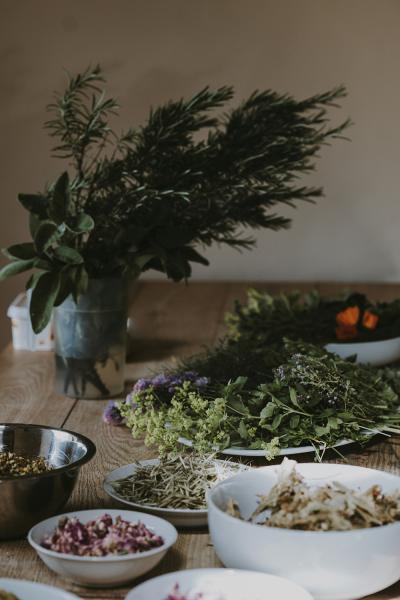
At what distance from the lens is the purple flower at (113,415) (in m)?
1.67

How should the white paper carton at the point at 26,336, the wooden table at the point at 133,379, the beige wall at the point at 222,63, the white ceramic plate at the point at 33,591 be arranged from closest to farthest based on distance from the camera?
the white ceramic plate at the point at 33,591, the wooden table at the point at 133,379, the white paper carton at the point at 26,336, the beige wall at the point at 222,63

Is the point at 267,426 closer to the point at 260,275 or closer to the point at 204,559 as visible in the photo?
the point at 204,559

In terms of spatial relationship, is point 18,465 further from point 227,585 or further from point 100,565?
point 227,585

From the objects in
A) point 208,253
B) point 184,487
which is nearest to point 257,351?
point 184,487

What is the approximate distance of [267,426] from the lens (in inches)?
57.1

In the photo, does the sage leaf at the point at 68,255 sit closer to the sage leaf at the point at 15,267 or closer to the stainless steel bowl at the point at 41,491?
the sage leaf at the point at 15,267

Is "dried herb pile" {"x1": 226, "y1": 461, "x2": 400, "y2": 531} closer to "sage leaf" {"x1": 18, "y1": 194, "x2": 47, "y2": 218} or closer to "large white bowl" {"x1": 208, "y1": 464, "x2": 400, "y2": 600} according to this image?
"large white bowl" {"x1": 208, "y1": 464, "x2": 400, "y2": 600}

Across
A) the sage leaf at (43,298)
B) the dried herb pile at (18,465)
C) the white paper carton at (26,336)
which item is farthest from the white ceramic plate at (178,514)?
the white paper carton at (26,336)

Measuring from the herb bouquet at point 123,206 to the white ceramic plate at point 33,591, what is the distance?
0.77 meters

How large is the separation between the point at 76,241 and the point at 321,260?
7.38 feet

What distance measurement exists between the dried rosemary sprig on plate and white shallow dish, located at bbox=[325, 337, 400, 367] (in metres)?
0.76

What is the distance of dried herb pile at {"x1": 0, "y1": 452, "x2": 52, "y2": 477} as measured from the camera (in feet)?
4.03

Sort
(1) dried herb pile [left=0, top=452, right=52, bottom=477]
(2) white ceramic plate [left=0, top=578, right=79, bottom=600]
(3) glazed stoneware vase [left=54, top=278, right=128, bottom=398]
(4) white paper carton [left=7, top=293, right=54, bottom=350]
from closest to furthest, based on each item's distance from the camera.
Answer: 1. (2) white ceramic plate [left=0, top=578, right=79, bottom=600]
2. (1) dried herb pile [left=0, top=452, right=52, bottom=477]
3. (3) glazed stoneware vase [left=54, top=278, right=128, bottom=398]
4. (4) white paper carton [left=7, top=293, right=54, bottom=350]

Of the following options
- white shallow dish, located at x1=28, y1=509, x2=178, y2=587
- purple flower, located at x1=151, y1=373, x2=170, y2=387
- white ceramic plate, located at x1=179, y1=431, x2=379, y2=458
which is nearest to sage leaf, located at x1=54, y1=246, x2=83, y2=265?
purple flower, located at x1=151, y1=373, x2=170, y2=387
